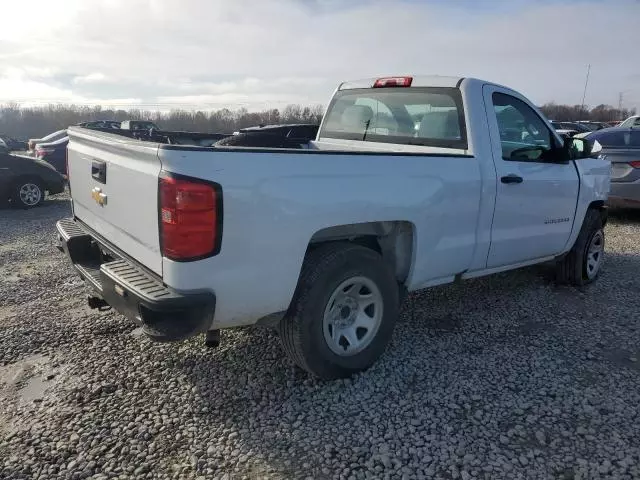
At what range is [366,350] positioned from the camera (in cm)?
340

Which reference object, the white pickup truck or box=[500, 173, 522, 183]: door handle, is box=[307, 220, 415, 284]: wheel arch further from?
box=[500, 173, 522, 183]: door handle

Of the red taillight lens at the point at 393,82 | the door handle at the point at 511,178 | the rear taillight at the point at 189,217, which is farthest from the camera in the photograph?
the red taillight lens at the point at 393,82

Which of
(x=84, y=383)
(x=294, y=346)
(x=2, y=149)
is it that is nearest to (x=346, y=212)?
(x=294, y=346)

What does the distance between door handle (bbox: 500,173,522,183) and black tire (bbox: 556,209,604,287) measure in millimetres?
1653

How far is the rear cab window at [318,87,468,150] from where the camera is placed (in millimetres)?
4027

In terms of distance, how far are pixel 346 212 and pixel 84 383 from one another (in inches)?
79.7

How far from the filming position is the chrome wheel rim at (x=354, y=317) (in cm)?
327

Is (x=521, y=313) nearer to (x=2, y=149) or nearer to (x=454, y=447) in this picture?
(x=454, y=447)

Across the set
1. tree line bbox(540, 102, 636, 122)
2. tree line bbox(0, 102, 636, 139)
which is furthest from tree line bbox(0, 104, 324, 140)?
tree line bbox(540, 102, 636, 122)

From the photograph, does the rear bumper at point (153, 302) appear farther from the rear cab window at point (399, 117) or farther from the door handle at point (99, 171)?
the rear cab window at point (399, 117)

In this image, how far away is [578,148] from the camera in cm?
493

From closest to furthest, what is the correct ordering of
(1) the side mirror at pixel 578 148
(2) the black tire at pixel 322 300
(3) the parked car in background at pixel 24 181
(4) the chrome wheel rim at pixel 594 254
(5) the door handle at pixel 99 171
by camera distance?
(2) the black tire at pixel 322 300
(5) the door handle at pixel 99 171
(1) the side mirror at pixel 578 148
(4) the chrome wheel rim at pixel 594 254
(3) the parked car in background at pixel 24 181

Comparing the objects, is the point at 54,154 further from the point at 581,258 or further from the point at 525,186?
the point at 581,258

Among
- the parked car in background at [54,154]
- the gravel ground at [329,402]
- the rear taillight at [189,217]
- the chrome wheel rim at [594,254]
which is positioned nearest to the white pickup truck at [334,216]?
the rear taillight at [189,217]
